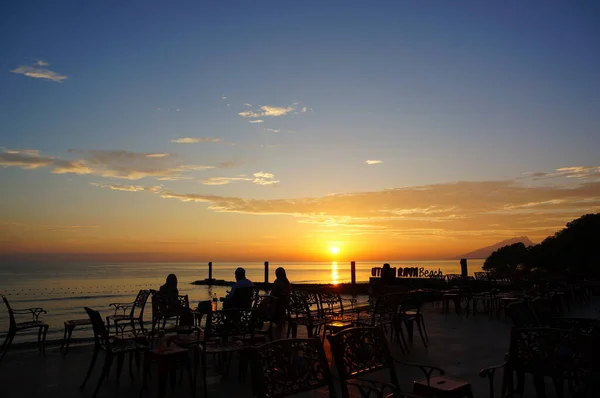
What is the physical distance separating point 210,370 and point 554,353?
4423mm

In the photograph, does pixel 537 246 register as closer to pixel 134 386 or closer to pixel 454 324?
pixel 454 324

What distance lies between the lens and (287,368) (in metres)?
2.98

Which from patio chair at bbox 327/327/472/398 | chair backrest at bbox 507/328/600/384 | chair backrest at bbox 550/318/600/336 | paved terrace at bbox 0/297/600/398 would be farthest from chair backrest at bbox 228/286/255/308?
chair backrest at bbox 507/328/600/384

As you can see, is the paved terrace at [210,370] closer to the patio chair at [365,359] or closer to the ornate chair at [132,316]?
the ornate chair at [132,316]

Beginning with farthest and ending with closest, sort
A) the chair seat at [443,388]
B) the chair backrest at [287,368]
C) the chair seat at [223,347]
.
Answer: the chair seat at [223,347] < the chair seat at [443,388] < the chair backrest at [287,368]

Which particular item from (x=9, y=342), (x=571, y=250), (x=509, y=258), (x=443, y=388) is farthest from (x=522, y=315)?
(x=509, y=258)

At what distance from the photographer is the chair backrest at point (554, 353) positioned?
3068 millimetres

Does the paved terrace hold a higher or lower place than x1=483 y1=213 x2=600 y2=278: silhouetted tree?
lower

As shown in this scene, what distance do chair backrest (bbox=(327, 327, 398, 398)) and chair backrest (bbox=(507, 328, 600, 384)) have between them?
1.08 meters

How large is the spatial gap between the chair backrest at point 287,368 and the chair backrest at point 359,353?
113 millimetres

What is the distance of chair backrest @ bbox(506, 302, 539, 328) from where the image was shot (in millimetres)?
4598

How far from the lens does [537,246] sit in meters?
32.4

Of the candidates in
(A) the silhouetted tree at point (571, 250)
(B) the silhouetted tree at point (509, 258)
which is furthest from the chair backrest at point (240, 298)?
(B) the silhouetted tree at point (509, 258)

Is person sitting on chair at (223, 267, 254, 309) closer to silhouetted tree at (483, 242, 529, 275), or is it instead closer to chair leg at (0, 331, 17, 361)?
chair leg at (0, 331, 17, 361)
